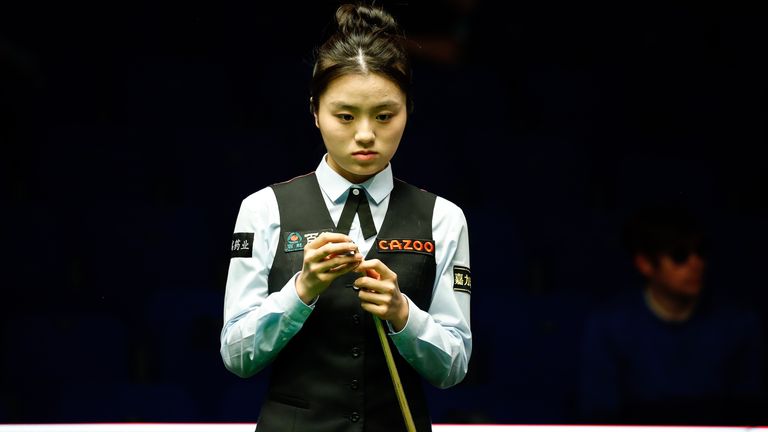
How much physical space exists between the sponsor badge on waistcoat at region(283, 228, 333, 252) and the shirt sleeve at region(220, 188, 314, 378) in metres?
0.02

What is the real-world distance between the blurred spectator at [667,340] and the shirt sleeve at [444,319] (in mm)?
1542

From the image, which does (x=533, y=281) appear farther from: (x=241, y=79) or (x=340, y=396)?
(x=340, y=396)

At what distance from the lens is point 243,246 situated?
1.45 meters

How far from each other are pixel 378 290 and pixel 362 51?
14.4 inches

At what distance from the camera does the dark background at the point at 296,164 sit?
3.36 meters

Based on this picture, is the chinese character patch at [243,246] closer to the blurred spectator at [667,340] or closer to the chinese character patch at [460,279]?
the chinese character patch at [460,279]

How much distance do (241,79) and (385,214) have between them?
298 cm

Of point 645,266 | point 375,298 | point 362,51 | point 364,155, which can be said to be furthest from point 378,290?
point 645,266

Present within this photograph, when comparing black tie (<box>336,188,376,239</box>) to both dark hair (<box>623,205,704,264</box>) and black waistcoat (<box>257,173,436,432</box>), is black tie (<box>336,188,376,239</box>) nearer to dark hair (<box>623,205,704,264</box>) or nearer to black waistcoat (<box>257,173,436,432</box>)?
black waistcoat (<box>257,173,436,432</box>)

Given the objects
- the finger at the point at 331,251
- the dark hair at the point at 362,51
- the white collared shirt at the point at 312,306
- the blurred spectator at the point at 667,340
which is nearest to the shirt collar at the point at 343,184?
the white collared shirt at the point at 312,306

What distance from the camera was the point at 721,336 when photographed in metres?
3.02

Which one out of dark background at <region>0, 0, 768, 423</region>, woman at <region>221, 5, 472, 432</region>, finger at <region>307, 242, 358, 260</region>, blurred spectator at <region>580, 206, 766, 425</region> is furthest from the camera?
dark background at <region>0, 0, 768, 423</region>

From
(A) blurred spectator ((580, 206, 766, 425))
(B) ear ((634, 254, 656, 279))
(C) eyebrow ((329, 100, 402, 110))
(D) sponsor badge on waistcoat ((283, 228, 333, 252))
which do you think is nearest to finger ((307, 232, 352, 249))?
(D) sponsor badge on waistcoat ((283, 228, 333, 252))

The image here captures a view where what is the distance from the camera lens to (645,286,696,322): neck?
3018mm
